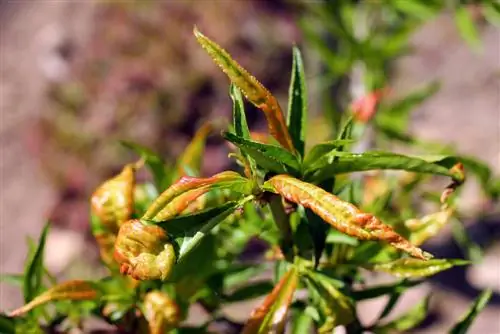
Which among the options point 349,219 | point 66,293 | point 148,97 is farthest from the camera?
point 148,97

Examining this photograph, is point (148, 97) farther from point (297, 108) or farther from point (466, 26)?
point (297, 108)

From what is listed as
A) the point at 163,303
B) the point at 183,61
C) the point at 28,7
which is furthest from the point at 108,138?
the point at 163,303

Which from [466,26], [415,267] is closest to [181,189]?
[415,267]

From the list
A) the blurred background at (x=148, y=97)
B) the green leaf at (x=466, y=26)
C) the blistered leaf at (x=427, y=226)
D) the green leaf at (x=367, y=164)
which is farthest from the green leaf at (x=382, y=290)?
the blurred background at (x=148, y=97)

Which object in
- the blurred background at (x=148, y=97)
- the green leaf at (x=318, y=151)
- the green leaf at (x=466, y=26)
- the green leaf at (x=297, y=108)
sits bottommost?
the blurred background at (x=148, y=97)

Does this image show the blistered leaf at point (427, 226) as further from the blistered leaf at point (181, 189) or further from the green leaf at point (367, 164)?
the blistered leaf at point (181, 189)

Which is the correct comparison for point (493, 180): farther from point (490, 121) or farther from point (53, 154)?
point (53, 154)

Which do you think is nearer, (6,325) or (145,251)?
(145,251)
